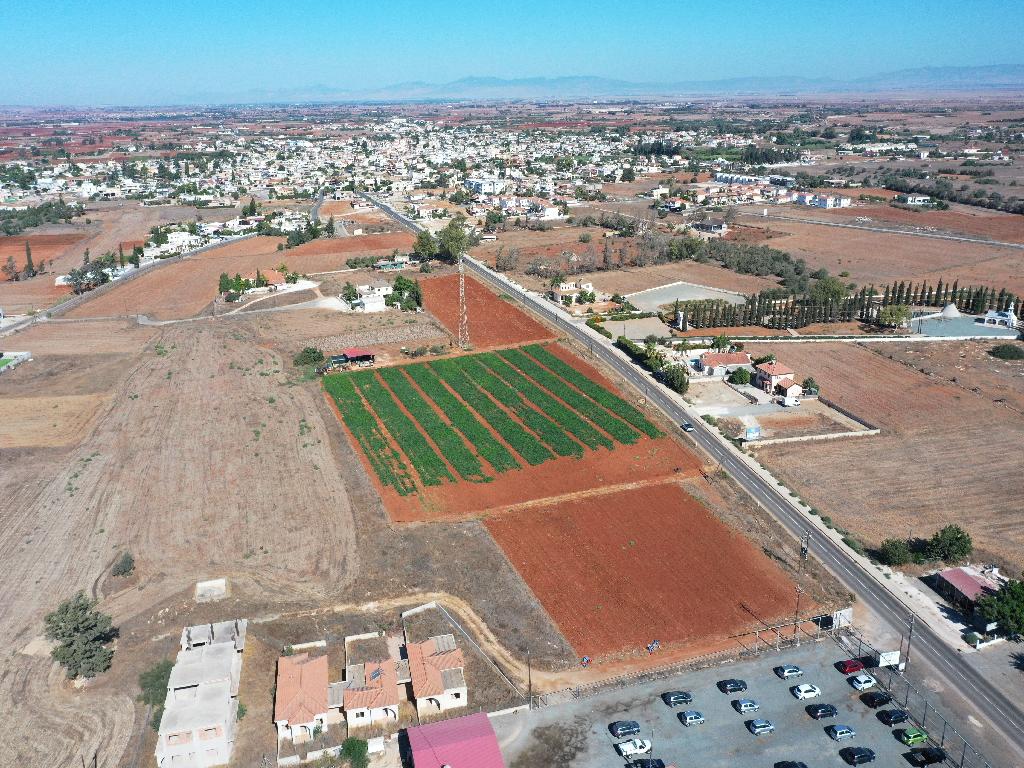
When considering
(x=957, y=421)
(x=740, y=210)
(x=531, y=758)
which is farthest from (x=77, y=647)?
(x=740, y=210)

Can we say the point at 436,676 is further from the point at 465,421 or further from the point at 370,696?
the point at 465,421

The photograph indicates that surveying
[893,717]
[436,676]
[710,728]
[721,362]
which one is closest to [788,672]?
[893,717]

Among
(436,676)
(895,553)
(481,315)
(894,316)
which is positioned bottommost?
(481,315)

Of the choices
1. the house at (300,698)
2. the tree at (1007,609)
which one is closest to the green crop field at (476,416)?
the house at (300,698)

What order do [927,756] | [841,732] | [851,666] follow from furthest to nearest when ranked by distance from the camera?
[851,666] < [841,732] < [927,756]

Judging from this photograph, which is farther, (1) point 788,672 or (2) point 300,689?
(1) point 788,672

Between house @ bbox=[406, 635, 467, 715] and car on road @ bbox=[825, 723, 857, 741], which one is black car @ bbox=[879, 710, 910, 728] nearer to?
car on road @ bbox=[825, 723, 857, 741]
